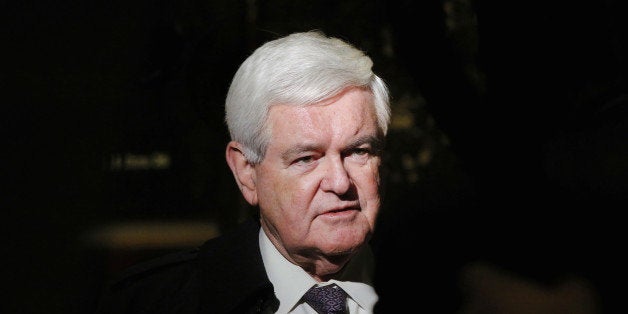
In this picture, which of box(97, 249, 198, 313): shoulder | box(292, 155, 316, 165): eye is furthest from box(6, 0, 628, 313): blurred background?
box(292, 155, 316, 165): eye

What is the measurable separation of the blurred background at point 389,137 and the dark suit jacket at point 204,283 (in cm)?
20

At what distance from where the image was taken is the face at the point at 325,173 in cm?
152

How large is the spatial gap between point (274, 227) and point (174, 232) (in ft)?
1.70

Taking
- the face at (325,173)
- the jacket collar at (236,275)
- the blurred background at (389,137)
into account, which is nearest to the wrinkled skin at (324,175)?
the face at (325,173)

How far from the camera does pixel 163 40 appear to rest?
207 cm

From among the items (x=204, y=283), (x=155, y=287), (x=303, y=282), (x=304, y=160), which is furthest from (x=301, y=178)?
(x=155, y=287)

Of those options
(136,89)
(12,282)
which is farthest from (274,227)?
(12,282)

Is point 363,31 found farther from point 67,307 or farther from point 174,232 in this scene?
point 67,307

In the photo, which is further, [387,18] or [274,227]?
[387,18]

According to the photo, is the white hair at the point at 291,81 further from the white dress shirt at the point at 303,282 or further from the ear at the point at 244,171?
the white dress shirt at the point at 303,282

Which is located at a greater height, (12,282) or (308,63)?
(308,63)

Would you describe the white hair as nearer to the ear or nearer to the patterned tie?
the ear

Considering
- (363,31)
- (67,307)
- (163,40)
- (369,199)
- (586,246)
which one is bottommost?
(67,307)

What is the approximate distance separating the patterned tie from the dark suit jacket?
97mm
